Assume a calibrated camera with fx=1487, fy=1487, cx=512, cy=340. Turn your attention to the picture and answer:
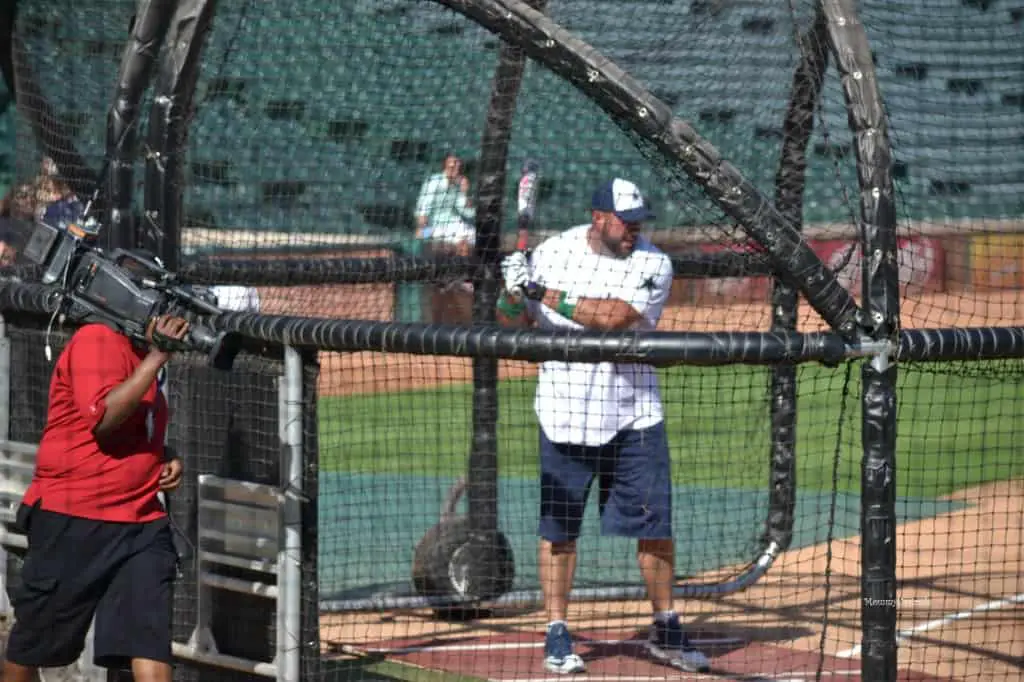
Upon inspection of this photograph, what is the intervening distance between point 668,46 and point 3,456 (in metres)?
3.13

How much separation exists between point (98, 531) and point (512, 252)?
290 centimetres

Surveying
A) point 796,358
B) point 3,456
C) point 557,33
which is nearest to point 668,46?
point 557,33

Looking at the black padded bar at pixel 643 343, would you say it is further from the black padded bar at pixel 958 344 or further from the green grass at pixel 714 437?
the green grass at pixel 714 437

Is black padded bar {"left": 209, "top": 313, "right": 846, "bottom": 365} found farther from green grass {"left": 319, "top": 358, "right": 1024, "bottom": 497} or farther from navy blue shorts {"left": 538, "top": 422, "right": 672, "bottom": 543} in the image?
green grass {"left": 319, "top": 358, "right": 1024, "bottom": 497}

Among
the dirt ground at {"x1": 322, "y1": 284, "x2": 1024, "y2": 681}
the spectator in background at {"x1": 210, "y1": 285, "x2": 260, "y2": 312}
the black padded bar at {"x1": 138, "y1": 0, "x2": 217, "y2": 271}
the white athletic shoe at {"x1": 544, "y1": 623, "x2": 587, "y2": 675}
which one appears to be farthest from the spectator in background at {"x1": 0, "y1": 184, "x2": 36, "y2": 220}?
the white athletic shoe at {"x1": 544, "y1": 623, "x2": 587, "y2": 675}

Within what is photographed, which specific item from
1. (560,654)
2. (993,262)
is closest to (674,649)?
(560,654)

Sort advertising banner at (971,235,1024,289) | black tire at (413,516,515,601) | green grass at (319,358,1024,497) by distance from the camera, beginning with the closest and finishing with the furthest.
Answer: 1. black tire at (413,516,515,601)
2. advertising banner at (971,235,1024,289)
3. green grass at (319,358,1024,497)

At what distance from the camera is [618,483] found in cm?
605

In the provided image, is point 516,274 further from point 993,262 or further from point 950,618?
point 993,262

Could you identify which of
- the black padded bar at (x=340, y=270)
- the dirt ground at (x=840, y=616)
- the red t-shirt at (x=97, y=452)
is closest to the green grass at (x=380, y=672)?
the dirt ground at (x=840, y=616)

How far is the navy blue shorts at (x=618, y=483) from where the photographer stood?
5.98m

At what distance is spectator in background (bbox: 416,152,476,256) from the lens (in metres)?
7.26

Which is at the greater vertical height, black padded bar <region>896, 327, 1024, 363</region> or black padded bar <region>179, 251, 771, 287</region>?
black padded bar <region>179, 251, 771, 287</region>

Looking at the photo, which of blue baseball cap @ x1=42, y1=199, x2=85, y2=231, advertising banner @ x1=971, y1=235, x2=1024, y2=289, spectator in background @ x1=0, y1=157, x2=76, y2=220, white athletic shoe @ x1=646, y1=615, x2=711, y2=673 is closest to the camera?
white athletic shoe @ x1=646, y1=615, x2=711, y2=673
